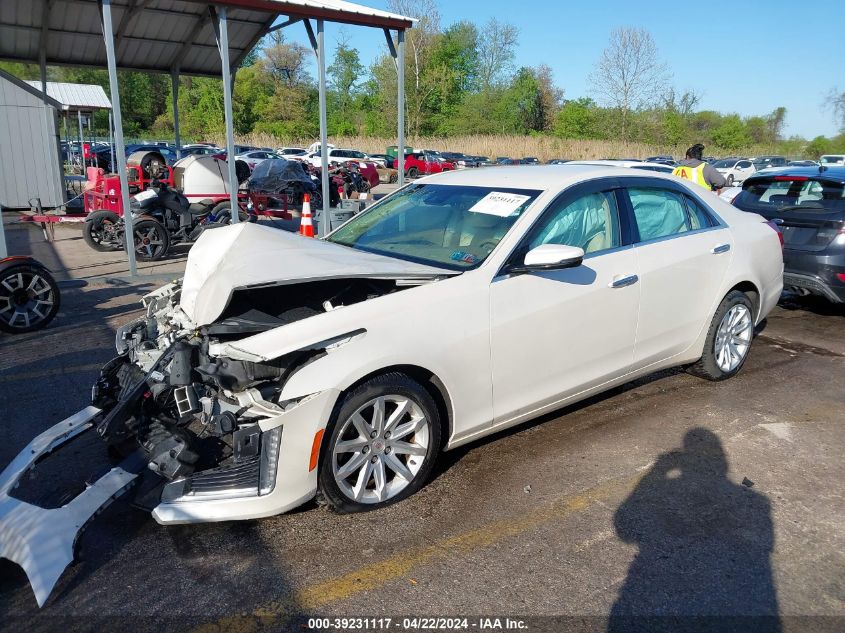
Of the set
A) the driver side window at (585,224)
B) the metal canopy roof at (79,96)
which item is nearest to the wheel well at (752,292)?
the driver side window at (585,224)

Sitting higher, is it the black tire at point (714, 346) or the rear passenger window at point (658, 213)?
the rear passenger window at point (658, 213)

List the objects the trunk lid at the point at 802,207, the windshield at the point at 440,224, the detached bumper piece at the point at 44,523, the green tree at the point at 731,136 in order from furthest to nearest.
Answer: the green tree at the point at 731,136 < the trunk lid at the point at 802,207 < the windshield at the point at 440,224 < the detached bumper piece at the point at 44,523

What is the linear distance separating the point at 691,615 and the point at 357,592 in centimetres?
136

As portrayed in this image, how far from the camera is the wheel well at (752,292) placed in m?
5.35

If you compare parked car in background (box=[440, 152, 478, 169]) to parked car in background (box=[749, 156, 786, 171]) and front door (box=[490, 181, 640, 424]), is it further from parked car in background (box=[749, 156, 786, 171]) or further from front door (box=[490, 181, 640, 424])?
front door (box=[490, 181, 640, 424])

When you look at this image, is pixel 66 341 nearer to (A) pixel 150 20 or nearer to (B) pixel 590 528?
(B) pixel 590 528

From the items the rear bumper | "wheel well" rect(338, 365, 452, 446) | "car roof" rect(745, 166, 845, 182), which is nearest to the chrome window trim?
"wheel well" rect(338, 365, 452, 446)

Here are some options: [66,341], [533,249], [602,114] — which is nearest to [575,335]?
[533,249]

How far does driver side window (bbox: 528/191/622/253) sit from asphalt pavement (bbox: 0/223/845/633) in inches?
49.0

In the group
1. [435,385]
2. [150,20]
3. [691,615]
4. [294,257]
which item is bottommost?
[691,615]

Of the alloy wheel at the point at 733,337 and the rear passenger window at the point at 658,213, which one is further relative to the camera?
the alloy wheel at the point at 733,337

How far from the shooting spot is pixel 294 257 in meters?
3.62

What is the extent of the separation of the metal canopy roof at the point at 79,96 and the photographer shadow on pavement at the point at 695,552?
26244mm

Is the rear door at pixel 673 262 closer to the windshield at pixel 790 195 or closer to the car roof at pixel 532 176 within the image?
the car roof at pixel 532 176
